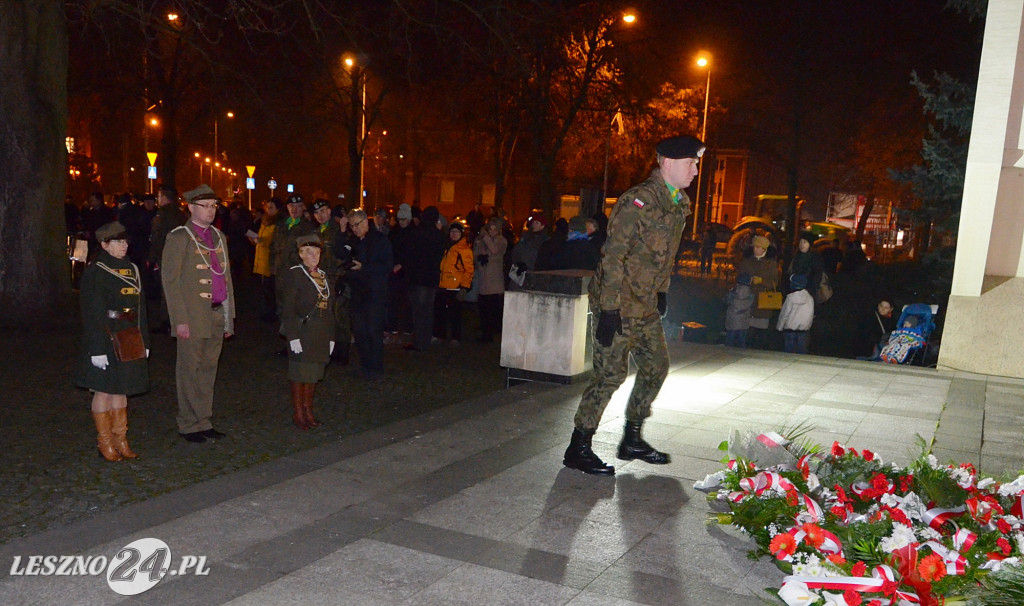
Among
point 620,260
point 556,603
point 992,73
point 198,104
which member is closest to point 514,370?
point 620,260

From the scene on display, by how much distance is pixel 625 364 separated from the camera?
563 centimetres

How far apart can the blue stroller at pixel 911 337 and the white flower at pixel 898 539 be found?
782 cm

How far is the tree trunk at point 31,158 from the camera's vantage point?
12250mm

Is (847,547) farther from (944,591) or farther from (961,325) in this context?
(961,325)

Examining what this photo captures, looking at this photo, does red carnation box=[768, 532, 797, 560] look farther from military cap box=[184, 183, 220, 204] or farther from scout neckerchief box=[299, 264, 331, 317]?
military cap box=[184, 183, 220, 204]

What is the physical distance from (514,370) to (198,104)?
107 ft

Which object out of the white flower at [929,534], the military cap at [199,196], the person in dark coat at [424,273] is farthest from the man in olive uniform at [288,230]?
the white flower at [929,534]

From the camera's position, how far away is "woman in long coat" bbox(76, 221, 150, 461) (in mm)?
5812

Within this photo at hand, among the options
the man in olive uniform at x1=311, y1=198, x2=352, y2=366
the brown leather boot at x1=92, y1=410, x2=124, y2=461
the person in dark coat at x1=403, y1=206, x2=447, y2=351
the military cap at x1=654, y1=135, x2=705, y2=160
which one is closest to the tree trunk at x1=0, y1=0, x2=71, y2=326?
the man in olive uniform at x1=311, y1=198, x2=352, y2=366

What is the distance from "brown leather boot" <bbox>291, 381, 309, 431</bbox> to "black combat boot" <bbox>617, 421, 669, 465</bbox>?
2.72 metres

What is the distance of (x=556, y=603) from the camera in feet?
12.5

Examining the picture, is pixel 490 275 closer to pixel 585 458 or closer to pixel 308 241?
pixel 308 241

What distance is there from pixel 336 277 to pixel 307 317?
2524 millimetres
